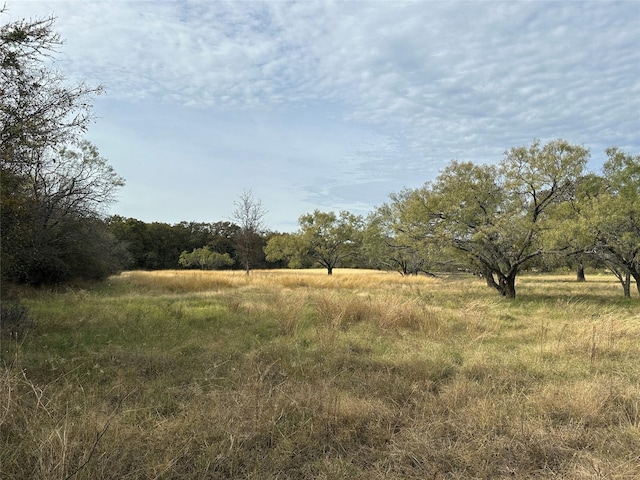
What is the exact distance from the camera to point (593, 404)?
4.04 metres

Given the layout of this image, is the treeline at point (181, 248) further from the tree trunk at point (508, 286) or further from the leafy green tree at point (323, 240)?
the tree trunk at point (508, 286)

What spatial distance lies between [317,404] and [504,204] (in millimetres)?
17288

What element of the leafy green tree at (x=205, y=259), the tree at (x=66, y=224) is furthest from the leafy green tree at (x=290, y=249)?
the tree at (x=66, y=224)

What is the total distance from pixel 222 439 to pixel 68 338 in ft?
17.6

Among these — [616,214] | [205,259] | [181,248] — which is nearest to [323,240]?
[205,259]

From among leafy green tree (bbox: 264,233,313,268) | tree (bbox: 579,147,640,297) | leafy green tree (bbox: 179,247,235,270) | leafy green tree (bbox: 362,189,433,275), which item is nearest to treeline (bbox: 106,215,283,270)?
leafy green tree (bbox: 179,247,235,270)

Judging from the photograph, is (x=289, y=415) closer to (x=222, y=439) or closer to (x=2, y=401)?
(x=222, y=439)

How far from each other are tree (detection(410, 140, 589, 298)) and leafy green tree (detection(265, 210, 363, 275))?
3317 cm

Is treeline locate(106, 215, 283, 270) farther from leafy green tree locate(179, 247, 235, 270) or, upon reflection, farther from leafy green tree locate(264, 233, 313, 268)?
leafy green tree locate(264, 233, 313, 268)

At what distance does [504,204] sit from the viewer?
1856 centimetres

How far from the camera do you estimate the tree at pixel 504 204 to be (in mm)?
17031

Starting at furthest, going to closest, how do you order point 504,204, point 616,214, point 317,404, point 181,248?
point 181,248, point 504,204, point 616,214, point 317,404

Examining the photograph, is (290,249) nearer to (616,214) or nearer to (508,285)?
(508,285)

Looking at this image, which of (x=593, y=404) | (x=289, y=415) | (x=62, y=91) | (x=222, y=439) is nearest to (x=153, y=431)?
(x=222, y=439)
